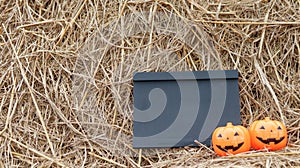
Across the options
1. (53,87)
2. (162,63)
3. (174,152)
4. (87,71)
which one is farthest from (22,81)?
(174,152)

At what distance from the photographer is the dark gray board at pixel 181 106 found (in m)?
Answer: 1.55

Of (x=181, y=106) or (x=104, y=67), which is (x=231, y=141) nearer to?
(x=181, y=106)

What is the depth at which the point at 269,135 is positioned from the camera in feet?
4.71

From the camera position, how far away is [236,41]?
5.55ft

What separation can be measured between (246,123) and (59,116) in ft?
2.43

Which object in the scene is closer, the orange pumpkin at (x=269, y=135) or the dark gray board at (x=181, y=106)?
the orange pumpkin at (x=269, y=135)

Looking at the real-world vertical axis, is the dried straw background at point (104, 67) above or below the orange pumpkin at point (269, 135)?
above

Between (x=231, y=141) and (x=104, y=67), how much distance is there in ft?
1.98

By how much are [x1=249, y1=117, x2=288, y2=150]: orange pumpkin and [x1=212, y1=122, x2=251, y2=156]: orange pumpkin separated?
35mm

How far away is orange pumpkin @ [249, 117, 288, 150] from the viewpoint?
4.71 feet

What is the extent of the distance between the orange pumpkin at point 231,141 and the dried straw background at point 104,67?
0.34 feet

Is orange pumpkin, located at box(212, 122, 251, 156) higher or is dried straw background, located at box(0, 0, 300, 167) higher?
dried straw background, located at box(0, 0, 300, 167)

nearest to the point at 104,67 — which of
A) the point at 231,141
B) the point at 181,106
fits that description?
the point at 181,106

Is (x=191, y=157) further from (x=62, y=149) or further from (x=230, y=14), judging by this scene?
(x=230, y=14)
